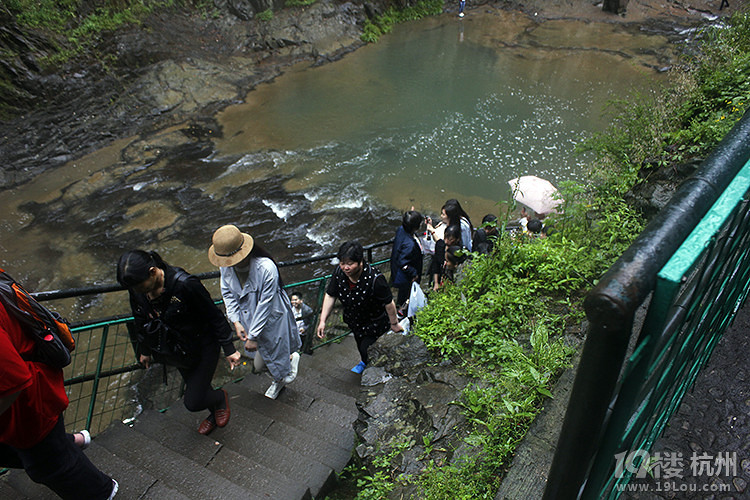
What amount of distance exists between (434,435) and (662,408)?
1753 millimetres

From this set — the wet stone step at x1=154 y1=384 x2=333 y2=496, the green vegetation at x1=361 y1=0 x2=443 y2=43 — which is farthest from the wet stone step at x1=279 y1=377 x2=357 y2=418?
the green vegetation at x1=361 y1=0 x2=443 y2=43

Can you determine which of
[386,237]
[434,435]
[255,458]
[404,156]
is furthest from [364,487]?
[404,156]

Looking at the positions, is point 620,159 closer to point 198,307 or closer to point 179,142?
point 198,307

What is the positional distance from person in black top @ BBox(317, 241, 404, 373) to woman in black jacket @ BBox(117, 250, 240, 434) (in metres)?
1.11

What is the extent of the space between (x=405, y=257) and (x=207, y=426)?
9.02ft

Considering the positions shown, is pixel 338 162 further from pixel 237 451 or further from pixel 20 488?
pixel 20 488

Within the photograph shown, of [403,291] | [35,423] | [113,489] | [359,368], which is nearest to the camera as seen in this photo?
[35,423]

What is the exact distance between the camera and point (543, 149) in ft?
41.7

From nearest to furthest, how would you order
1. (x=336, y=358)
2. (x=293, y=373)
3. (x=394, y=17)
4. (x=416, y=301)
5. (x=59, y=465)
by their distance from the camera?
(x=59, y=465) → (x=293, y=373) → (x=416, y=301) → (x=336, y=358) → (x=394, y=17)

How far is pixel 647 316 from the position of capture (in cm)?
83

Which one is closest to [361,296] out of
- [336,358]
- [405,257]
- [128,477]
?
[405,257]

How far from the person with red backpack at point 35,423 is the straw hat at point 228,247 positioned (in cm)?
130

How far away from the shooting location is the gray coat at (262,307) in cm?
371

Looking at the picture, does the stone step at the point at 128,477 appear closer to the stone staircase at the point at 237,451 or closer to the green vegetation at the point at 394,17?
the stone staircase at the point at 237,451
